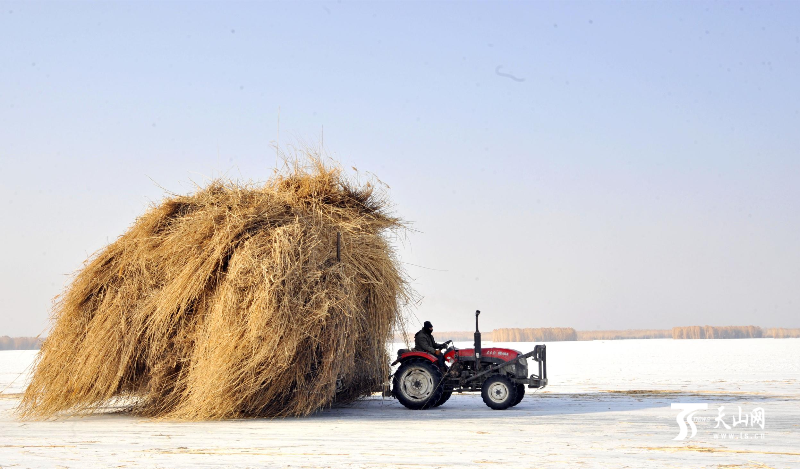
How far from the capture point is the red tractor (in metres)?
14.6

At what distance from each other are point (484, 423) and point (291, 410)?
3584 millimetres

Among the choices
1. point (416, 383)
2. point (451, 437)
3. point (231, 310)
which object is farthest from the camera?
point (416, 383)

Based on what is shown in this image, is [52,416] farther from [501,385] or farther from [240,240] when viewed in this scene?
[501,385]

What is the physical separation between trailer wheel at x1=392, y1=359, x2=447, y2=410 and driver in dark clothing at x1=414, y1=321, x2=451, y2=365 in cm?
26

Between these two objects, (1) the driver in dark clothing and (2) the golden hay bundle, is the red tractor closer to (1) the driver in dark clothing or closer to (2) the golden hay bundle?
(1) the driver in dark clothing

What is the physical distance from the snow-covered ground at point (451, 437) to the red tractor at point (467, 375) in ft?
1.33

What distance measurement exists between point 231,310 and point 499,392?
5.44m

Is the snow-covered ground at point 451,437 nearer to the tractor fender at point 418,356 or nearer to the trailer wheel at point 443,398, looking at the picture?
the trailer wheel at point 443,398

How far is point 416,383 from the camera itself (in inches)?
584

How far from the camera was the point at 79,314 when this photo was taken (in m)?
14.6

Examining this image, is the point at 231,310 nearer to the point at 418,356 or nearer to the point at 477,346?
the point at 418,356

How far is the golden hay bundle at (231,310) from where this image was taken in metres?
13.2

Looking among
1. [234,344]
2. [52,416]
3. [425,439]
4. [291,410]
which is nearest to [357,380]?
[291,410]

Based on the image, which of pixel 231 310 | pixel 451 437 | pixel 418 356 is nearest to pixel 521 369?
pixel 418 356
